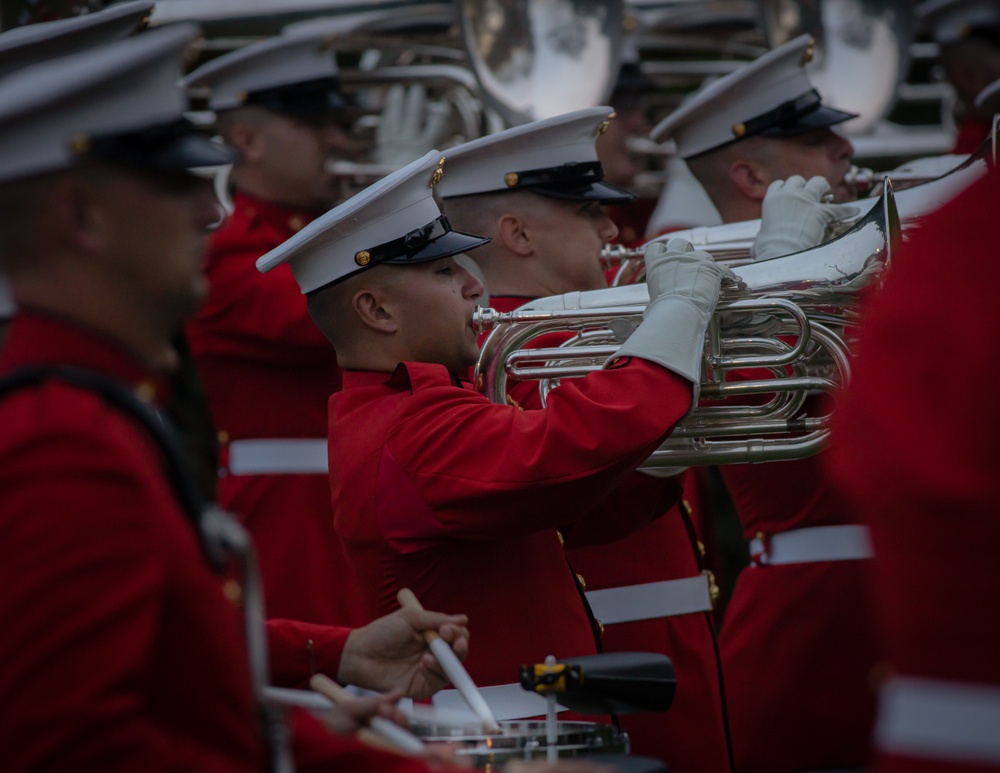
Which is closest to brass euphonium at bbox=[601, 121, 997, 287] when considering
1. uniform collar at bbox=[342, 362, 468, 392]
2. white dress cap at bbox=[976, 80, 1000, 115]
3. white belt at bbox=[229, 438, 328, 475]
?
Answer: uniform collar at bbox=[342, 362, 468, 392]

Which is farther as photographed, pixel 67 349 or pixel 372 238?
pixel 372 238

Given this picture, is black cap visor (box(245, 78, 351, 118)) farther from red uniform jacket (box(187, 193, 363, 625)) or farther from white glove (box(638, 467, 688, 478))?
white glove (box(638, 467, 688, 478))

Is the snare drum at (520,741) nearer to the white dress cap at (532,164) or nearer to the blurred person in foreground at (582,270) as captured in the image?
the blurred person in foreground at (582,270)

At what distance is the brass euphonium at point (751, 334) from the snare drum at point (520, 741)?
4.05ft

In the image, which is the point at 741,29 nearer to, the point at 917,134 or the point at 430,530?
the point at 917,134

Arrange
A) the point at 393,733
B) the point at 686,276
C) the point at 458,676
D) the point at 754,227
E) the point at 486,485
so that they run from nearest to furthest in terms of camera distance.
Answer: the point at 393,733
the point at 458,676
the point at 486,485
the point at 686,276
the point at 754,227

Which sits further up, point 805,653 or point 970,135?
point 970,135

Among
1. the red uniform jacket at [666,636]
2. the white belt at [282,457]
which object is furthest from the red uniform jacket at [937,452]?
the white belt at [282,457]

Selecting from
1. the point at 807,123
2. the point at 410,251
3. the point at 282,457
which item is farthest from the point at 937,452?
the point at 282,457

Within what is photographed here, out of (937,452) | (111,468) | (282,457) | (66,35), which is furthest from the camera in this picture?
(282,457)

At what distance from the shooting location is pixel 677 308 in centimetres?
364

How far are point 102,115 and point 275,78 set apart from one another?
14.3ft

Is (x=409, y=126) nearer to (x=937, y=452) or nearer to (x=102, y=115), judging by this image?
(x=102, y=115)

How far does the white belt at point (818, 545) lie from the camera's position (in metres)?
4.64
